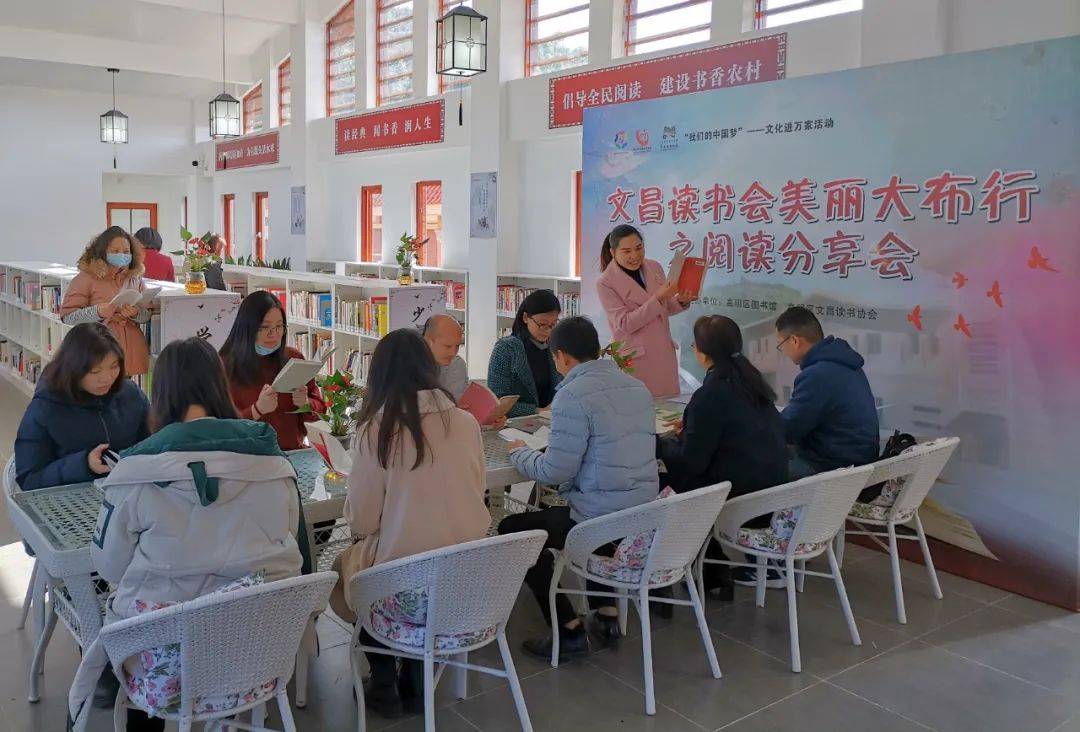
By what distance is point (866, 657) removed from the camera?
132 inches

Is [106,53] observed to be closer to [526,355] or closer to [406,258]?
[406,258]

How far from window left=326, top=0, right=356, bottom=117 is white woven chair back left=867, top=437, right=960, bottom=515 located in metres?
8.90

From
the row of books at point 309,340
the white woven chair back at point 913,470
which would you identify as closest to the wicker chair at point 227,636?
the white woven chair back at point 913,470

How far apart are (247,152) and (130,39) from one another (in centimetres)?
203

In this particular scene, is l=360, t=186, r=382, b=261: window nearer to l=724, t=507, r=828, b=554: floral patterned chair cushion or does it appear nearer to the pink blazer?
the pink blazer

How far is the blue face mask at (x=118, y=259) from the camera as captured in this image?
17.7 feet

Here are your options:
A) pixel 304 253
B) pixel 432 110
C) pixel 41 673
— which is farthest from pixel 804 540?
pixel 304 253

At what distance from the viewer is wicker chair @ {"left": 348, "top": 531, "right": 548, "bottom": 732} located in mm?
2371

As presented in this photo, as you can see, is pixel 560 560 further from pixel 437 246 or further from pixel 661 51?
pixel 437 246

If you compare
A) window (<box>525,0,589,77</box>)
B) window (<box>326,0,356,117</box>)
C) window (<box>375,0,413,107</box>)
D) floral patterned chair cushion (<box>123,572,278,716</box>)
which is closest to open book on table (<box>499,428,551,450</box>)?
floral patterned chair cushion (<box>123,572,278,716</box>)

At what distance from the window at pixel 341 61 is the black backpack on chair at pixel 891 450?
8630mm

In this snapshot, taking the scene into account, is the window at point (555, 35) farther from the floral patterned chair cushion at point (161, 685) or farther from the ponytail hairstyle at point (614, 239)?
the floral patterned chair cushion at point (161, 685)

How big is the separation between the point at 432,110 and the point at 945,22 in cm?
560

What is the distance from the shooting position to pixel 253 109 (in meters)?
13.9
